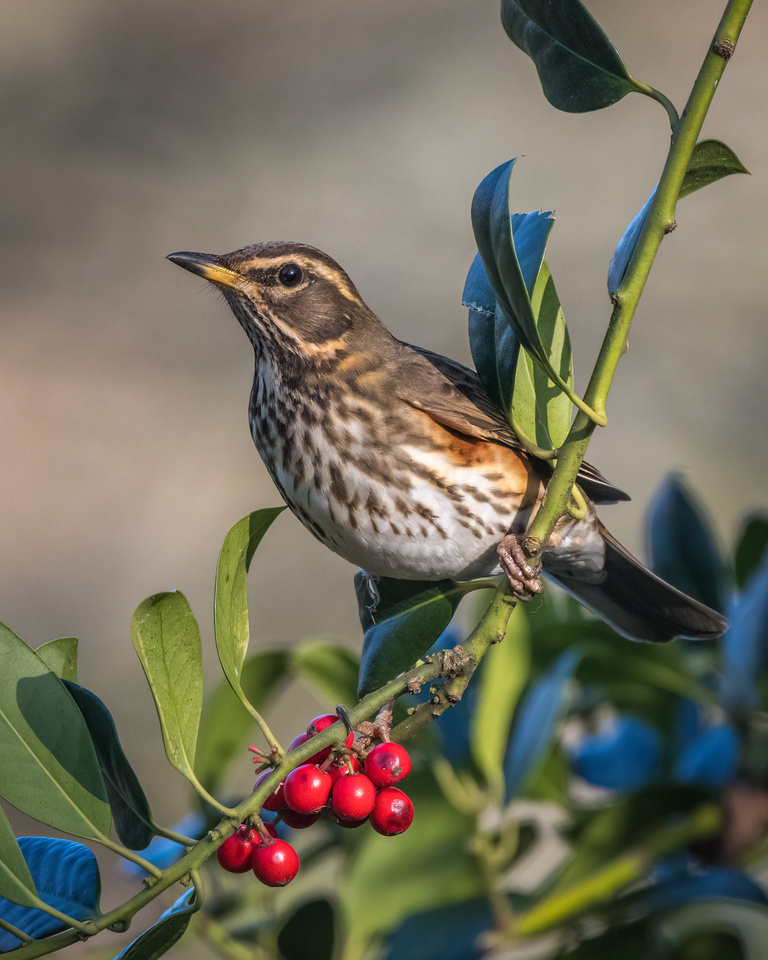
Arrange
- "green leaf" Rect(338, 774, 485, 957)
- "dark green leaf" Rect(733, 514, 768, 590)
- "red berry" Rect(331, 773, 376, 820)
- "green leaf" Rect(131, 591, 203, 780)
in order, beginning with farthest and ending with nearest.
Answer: "dark green leaf" Rect(733, 514, 768, 590) → "green leaf" Rect(338, 774, 485, 957) → "red berry" Rect(331, 773, 376, 820) → "green leaf" Rect(131, 591, 203, 780)

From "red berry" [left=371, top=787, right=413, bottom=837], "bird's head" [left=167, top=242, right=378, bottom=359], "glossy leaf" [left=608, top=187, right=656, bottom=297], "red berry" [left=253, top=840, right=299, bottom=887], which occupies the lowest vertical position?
"red berry" [left=371, top=787, right=413, bottom=837]

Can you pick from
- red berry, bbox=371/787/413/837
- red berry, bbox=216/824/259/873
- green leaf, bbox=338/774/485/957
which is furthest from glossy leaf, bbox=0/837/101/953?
green leaf, bbox=338/774/485/957

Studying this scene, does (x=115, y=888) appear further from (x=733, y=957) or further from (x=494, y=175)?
(x=494, y=175)

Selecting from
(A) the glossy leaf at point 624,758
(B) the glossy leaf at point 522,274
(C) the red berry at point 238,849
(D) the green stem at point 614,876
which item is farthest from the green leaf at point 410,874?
(B) the glossy leaf at point 522,274

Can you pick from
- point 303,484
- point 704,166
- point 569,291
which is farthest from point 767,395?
point 704,166

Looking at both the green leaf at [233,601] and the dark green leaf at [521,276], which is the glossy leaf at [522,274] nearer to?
the dark green leaf at [521,276]

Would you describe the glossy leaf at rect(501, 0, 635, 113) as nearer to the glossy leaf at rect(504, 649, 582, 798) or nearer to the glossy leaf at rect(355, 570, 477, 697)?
the glossy leaf at rect(355, 570, 477, 697)
